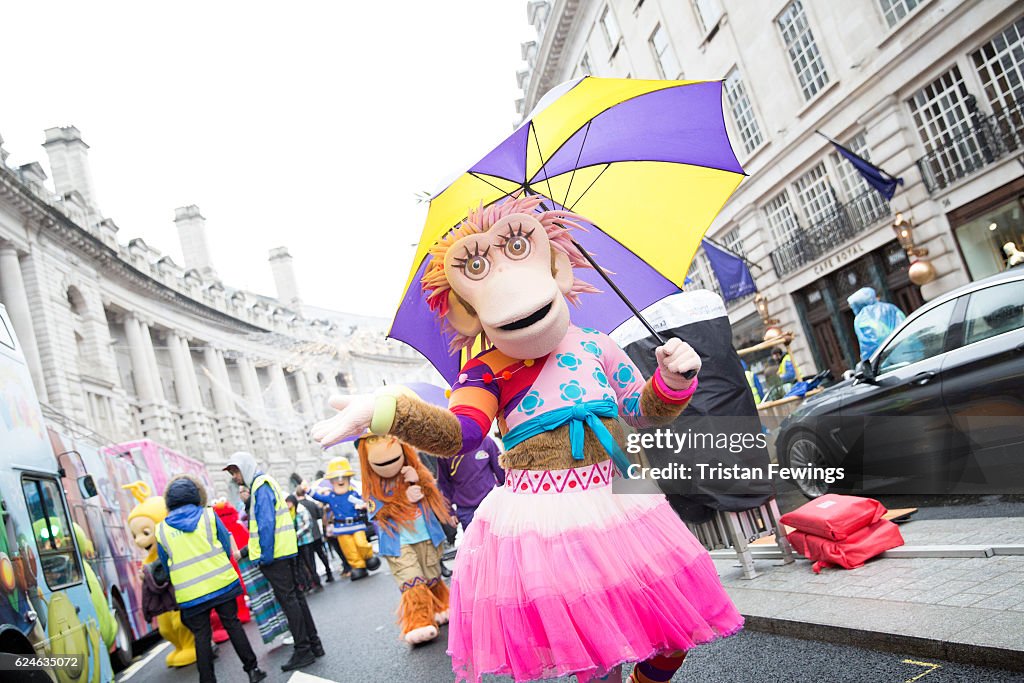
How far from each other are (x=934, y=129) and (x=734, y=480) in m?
13.7

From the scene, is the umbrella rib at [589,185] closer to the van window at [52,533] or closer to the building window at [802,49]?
the van window at [52,533]

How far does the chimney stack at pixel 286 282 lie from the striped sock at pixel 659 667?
61941 mm

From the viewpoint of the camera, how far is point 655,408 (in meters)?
2.97

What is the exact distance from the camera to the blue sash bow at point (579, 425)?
114 inches

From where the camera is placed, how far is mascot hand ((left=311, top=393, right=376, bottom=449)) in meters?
2.38

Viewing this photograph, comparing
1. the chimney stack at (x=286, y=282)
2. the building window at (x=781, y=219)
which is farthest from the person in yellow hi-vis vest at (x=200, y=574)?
the chimney stack at (x=286, y=282)

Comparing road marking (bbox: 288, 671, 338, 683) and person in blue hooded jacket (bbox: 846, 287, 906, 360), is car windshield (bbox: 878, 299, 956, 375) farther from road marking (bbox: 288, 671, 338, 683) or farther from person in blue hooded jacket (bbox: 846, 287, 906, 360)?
road marking (bbox: 288, 671, 338, 683)

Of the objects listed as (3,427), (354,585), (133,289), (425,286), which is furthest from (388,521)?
(133,289)

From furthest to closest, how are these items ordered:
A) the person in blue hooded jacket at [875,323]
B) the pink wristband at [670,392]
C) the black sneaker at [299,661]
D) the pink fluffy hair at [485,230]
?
the person in blue hooded jacket at [875,323], the black sneaker at [299,661], the pink fluffy hair at [485,230], the pink wristband at [670,392]

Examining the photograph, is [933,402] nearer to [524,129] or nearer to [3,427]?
[524,129]

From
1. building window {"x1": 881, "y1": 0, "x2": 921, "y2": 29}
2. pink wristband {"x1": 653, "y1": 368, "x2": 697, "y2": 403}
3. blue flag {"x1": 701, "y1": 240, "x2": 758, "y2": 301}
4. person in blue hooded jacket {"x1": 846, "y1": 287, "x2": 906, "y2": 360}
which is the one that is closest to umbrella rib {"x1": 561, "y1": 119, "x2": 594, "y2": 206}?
pink wristband {"x1": 653, "y1": 368, "x2": 697, "y2": 403}

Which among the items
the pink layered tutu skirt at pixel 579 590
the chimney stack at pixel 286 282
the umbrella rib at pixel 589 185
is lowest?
the pink layered tutu skirt at pixel 579 590

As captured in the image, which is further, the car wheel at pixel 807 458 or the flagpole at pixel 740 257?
the flagpole at pixel 740 257

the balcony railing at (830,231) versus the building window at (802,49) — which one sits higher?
the building window at (802,49)
